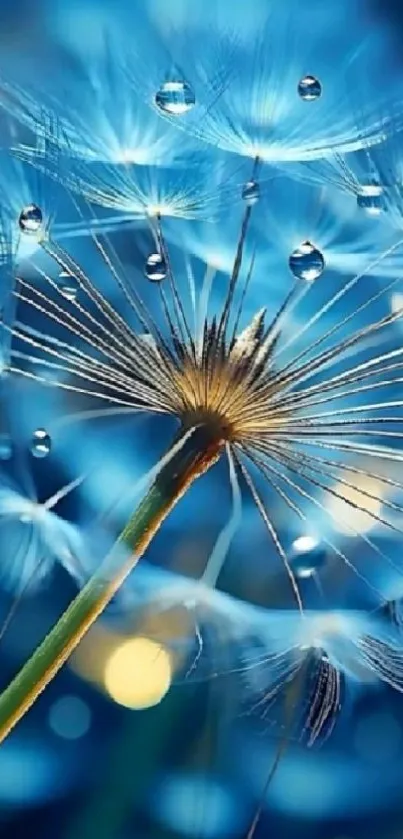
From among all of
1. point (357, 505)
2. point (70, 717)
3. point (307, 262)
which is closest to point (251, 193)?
point (307, 262)

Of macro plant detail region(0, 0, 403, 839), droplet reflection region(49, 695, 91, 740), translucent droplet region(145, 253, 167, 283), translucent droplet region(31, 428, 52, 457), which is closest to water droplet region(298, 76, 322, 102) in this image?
macro plant detail region(0, 0, 403, 839)

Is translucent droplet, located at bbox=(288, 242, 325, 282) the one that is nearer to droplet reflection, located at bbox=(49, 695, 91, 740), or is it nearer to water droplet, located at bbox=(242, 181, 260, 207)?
water droplet, located at bbox=(242, 181, 260, 207)

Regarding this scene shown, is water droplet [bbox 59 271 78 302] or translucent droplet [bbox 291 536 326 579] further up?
water droplet [bbox 59 271 78 302]

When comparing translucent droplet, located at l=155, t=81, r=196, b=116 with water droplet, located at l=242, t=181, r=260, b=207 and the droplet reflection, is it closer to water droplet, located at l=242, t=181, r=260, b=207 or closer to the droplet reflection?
water droplet, located at l=242, t=181, r=260, b=207

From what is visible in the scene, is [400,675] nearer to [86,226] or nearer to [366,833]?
[366,833]

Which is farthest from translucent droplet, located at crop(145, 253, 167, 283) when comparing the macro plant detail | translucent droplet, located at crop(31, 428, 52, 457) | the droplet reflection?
the droplet reflection

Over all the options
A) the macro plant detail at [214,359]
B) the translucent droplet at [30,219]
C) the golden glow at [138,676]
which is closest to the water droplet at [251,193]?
the macro plant detail at [214,359]

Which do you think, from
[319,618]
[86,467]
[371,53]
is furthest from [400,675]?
[371,53]

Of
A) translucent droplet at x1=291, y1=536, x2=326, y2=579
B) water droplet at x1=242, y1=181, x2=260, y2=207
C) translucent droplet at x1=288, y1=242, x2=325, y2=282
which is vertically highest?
water droplet at x1=242, y1=181, x2=260, y2=207

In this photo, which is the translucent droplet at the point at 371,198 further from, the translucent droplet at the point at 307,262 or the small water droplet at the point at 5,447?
the small water droplet at the point at 5,447
